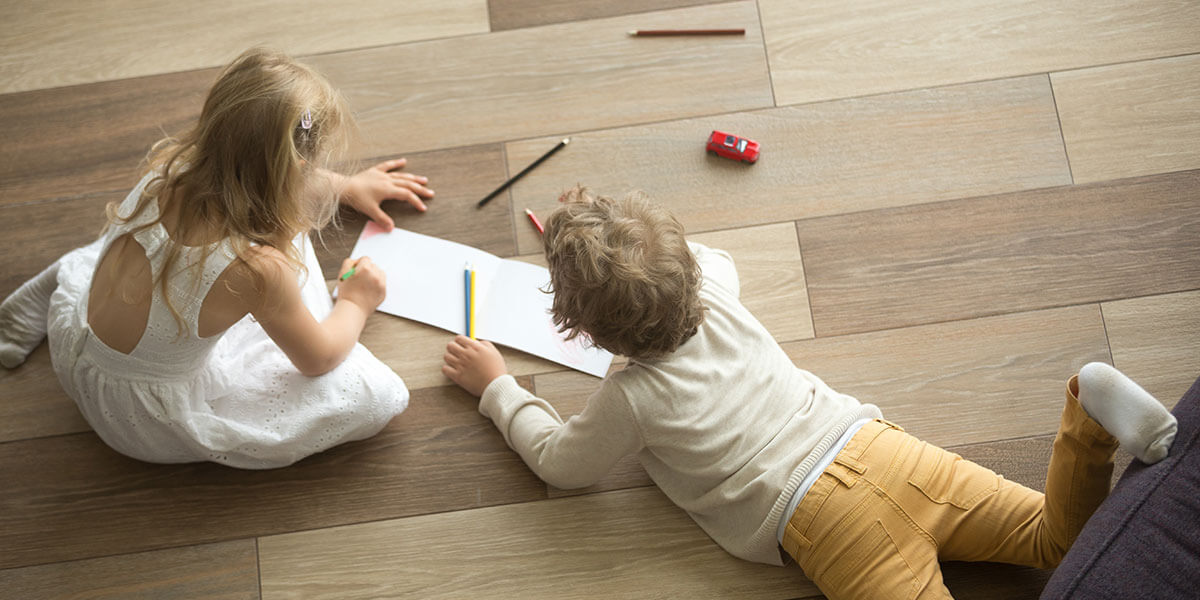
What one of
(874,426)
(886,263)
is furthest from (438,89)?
(874,426)

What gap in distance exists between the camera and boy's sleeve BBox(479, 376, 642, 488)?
121cm

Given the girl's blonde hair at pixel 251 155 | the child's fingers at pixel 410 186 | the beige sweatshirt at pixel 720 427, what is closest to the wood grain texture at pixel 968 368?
the beige sweatshirt at pixel 720 427

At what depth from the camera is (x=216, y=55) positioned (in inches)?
63.4

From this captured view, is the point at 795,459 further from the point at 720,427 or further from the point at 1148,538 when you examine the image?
the point at 1148,538

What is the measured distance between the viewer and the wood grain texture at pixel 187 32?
63.4 inches

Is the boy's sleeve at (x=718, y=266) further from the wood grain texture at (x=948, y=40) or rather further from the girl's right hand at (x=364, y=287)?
the girl's right hand at (x=364, y=287)

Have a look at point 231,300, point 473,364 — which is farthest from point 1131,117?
point 231,300

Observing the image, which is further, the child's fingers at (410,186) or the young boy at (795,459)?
the child's fingers at (410,186)

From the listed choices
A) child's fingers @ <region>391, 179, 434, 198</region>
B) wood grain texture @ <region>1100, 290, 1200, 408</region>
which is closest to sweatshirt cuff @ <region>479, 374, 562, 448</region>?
child's fingers @ <region>391, 179, 434, 198</region>

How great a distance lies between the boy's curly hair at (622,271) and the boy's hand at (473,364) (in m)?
0.33

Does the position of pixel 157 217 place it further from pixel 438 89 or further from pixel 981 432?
pixel 981 432

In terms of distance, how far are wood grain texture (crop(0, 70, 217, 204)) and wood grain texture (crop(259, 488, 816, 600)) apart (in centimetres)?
69

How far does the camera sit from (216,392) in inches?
52.4

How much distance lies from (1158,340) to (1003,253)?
252mm
